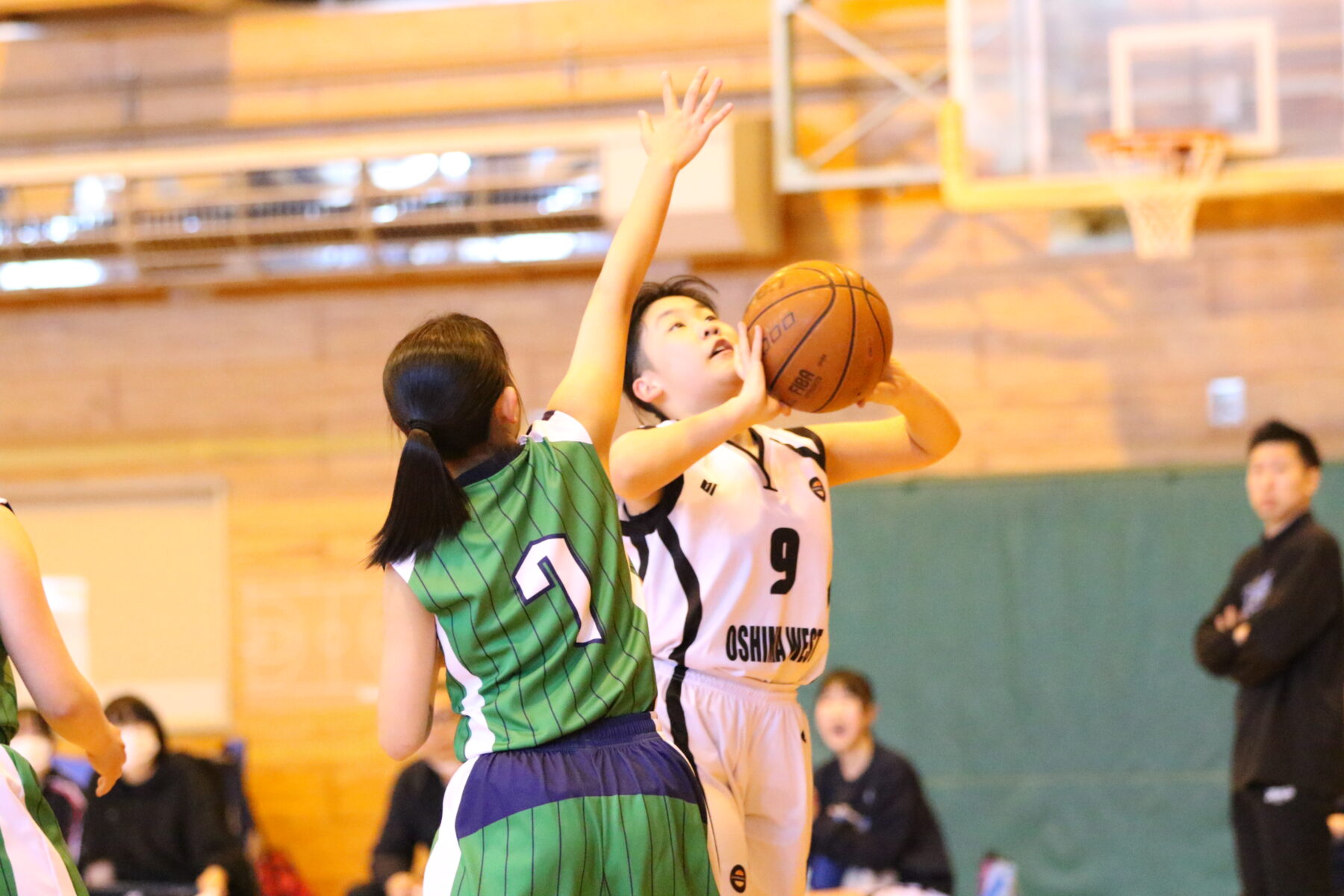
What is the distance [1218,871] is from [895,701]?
5.53 feet

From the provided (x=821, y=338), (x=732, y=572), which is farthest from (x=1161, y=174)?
(x=732, y=572)

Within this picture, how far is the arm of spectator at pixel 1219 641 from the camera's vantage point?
5332 millimetres

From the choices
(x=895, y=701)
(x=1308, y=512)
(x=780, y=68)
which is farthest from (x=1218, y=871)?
(x=780, y=68)

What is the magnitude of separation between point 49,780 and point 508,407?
513cm

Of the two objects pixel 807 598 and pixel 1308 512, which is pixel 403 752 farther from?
pixel 1308 512

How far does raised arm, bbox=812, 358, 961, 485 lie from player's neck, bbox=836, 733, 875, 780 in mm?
2392

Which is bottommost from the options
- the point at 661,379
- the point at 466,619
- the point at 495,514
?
the point at 466,619

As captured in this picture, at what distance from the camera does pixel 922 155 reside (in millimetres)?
7809

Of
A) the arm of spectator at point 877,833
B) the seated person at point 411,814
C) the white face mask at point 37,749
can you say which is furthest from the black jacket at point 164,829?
the arm of spectator at point 877,833

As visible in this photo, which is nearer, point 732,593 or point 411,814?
point 732,593

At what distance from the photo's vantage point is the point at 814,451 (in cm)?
349

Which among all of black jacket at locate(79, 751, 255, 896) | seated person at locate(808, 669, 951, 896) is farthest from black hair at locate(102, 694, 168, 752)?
seated person at locate(808, 669, 951, 896)

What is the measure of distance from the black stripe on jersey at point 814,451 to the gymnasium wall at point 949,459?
4.21 m

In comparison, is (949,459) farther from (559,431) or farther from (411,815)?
(559,431)
